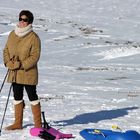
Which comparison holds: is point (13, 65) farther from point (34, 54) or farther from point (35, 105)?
point (35, 105)

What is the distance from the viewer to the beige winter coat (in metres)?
8.54

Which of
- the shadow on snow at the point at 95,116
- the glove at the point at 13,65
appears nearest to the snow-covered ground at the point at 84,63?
the shadow on snow at the point at 95,116

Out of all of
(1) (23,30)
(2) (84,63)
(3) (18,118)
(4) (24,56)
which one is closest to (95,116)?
(3) (18,118)

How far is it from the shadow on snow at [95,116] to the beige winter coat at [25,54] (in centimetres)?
144

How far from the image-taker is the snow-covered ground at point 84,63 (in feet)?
35.4

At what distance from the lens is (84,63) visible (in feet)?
92.0

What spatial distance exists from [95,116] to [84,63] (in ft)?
56.3

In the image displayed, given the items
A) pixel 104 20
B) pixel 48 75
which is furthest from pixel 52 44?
pixel 104 20

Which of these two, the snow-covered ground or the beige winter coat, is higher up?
the beige winter coat

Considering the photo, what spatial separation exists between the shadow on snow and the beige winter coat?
1442 mm

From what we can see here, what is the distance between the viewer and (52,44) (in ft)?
120

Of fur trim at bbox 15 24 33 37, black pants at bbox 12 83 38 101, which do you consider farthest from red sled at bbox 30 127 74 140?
fur trim at bbox 15 24 33 37

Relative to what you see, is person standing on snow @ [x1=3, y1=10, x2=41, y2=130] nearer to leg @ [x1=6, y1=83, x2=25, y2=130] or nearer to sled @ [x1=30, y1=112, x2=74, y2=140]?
leg @ [x1=6, y1=83, x2=25, y2=130]

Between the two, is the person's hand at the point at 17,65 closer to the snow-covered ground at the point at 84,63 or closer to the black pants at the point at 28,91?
the black pants at the point at 28,91
